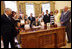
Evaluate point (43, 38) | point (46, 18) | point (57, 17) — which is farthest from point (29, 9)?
point (43, 38)

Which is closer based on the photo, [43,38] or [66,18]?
[43,38]

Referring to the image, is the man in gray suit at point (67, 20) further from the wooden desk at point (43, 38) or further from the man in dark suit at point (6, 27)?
the man in dark suit at point (6, 27)

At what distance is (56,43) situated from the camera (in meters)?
2.95

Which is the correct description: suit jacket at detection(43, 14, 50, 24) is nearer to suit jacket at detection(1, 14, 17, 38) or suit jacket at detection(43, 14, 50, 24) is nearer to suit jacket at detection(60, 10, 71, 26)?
suit jacket at detection(60, 10, 71, 26)

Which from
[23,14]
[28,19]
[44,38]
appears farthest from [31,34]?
[23,14]

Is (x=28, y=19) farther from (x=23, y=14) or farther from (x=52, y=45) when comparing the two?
(x=52, y=45)

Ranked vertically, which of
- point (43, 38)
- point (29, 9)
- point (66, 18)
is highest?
point (29, 9)

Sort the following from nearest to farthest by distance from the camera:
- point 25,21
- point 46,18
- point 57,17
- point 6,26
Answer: point 6,26, point 25,21, point 46,18, point 57,17

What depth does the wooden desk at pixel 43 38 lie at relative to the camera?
2.38 m

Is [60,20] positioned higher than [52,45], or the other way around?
[60,20]

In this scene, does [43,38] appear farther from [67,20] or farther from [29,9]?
[29,9]

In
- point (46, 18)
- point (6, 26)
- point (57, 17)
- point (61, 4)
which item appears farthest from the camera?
point (61, 4)

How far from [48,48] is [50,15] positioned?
1.26m

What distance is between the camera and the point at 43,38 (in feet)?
8.79
